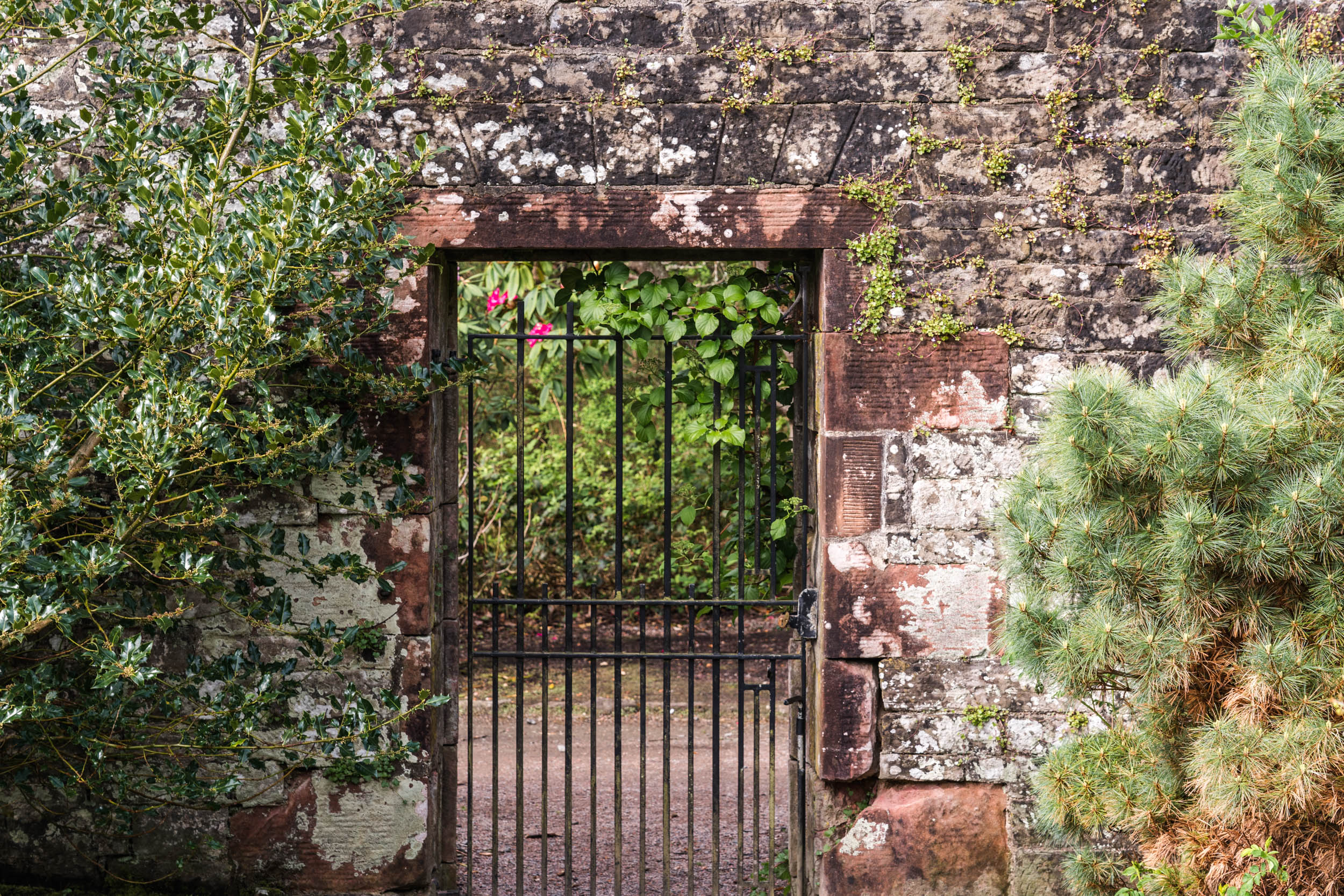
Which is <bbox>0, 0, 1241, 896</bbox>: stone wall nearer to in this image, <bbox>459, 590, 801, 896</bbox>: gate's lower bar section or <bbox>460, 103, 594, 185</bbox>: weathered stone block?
<bbox>460, 103, 594, 185</bbox>: weathered stone block

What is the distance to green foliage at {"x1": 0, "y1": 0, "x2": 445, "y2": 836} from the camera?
8.52 ft

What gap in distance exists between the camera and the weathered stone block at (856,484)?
3.50 metres

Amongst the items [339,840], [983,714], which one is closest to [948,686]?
[983,714]

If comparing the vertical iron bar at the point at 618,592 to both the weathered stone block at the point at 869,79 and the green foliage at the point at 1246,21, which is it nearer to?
the weathered stone block at the point at 869,79

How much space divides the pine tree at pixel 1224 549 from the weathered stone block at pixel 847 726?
743 millimetres

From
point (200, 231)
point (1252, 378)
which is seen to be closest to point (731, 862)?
point (1252, 378)

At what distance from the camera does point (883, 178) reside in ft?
11.4

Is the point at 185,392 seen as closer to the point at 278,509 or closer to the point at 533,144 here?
the point at 278,509

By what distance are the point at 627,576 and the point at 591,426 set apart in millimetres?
1351

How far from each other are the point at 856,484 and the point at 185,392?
78.6 inches

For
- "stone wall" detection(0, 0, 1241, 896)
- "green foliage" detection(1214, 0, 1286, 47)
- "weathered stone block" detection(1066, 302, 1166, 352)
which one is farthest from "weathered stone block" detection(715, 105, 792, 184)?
"green foliage" detection(1214, 0, 1286, 47)

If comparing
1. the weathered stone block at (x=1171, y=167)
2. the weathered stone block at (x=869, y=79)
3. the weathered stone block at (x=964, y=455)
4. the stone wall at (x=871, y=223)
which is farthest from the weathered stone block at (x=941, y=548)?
the weathered stone block at (x=869, y=79)

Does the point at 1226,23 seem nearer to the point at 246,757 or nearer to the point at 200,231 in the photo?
the point at 200,231

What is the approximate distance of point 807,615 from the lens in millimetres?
3646
